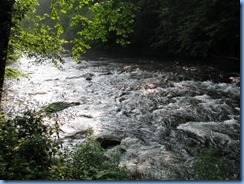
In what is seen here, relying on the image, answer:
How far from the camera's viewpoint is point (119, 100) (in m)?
8.05

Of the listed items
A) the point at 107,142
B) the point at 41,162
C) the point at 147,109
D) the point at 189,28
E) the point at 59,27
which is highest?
the point at 189,28

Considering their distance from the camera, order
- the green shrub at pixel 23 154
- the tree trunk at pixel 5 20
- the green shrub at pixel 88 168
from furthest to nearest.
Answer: the tree trunk at pixel 5 20 → the green shrub at pixel 88 168 → the green shrub at pixel 23 154

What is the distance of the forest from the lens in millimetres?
3811

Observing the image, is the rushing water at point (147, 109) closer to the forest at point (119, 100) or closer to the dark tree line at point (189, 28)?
the forest at point (119, 100)

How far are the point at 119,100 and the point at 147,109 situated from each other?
43.9 inches

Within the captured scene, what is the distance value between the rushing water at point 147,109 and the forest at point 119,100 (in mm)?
24

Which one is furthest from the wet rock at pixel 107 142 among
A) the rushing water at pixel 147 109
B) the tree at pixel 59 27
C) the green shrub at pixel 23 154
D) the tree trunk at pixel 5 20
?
the tree trunk at pixel 5 20

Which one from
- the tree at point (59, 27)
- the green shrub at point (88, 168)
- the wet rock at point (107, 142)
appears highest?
the tree at point (59, 27)

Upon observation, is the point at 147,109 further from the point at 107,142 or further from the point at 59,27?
the point at 59,27

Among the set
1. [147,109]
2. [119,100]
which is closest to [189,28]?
[119,100]

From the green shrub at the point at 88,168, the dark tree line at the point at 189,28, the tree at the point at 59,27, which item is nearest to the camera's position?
the green shrub at the point at 88,168

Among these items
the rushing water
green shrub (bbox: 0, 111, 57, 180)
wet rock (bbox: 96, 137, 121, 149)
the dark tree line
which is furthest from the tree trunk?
the dark tree line

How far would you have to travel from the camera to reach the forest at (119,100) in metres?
3.81

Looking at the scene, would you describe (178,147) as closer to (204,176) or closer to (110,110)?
(204,176)
